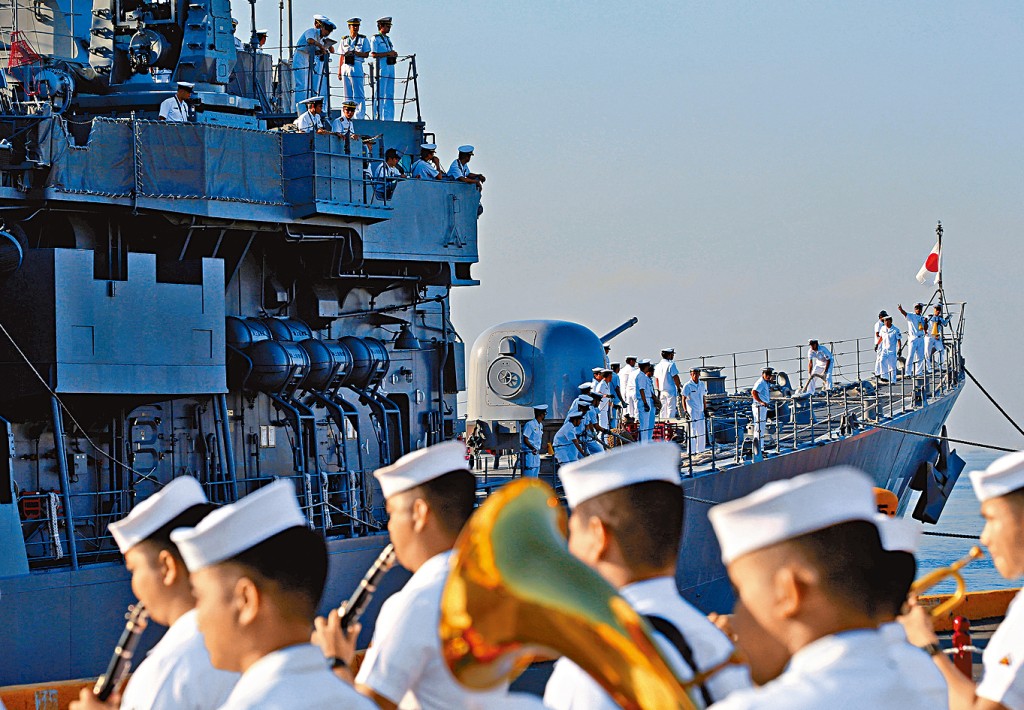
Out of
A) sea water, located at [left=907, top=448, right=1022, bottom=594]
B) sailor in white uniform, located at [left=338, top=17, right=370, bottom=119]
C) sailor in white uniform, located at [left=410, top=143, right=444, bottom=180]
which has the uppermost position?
sailor in white uniform, located at [left=338, top=17, right=370, bottom=119]

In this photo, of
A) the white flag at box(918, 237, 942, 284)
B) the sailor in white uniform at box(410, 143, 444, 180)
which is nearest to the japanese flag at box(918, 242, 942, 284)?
the white flag at box(918, 237, 942, 284)

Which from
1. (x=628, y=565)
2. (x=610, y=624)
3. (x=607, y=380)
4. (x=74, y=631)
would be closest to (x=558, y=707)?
(x=628, y=565)

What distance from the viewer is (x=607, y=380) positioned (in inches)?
754

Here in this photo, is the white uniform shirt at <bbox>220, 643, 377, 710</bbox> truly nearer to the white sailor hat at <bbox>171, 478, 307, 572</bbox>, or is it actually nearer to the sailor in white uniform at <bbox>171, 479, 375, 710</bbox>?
the sailor in white uniform at <bbox>171, 479, 375, 710</bbox>

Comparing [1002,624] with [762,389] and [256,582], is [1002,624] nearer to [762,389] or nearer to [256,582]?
[256,582]

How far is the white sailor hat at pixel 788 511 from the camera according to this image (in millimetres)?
2852

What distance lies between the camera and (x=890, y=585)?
295 cm

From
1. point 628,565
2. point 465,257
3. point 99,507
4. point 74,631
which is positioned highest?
point 465,257

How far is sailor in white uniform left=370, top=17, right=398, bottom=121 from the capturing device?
17875 millimetres

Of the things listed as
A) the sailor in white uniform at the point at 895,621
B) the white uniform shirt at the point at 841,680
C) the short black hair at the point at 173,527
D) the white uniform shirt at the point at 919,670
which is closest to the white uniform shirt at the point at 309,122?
the short black hair at the point at 173,527

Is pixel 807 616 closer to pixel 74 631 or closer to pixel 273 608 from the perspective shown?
pixel 273 608

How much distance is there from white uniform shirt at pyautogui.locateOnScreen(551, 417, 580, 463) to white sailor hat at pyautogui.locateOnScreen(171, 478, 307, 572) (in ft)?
43.9

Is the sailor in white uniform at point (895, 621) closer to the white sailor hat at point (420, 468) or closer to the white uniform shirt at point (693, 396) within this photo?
the white sailor hat at point (420, 468)

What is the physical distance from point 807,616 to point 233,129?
38.2 ft
